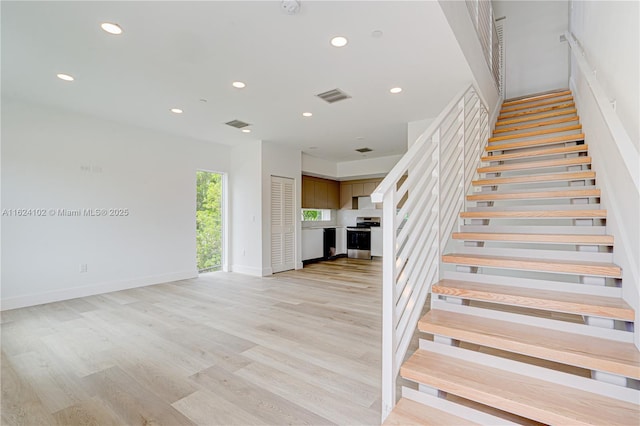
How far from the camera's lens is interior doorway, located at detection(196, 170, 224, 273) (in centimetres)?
581

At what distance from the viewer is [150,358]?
2.39 m

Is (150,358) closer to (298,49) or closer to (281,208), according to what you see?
(298,49)

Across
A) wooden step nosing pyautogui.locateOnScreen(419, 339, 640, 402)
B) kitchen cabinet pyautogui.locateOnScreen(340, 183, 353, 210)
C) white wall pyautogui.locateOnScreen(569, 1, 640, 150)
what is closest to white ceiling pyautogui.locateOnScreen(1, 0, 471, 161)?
white wall pyautogui.locateOnScreen(569, 1, 640, 150)

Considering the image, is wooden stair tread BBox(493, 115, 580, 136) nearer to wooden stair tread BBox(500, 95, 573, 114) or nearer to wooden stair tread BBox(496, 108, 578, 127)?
wooden stair tread BBox(496, 108, 578, 127)

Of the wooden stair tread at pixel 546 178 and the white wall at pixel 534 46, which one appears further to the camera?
the white wall at pixel 534 46

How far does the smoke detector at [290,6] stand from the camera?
2.00 metres

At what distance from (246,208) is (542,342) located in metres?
5.25

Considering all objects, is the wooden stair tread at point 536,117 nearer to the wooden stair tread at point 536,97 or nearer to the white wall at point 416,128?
the wooden stair tread at point 536,97

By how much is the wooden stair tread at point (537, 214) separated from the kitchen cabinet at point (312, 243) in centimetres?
487

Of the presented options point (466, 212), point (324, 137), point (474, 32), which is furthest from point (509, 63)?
point (466, 212)

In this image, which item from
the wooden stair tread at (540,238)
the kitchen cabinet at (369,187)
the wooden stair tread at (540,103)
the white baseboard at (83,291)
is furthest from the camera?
the kitchen cabinet at (369,187)

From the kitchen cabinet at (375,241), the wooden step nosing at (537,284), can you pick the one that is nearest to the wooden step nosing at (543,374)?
the wooden step nosing at (537,284)

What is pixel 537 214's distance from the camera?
2.29 meters

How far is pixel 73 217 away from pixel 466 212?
5.07 meters
